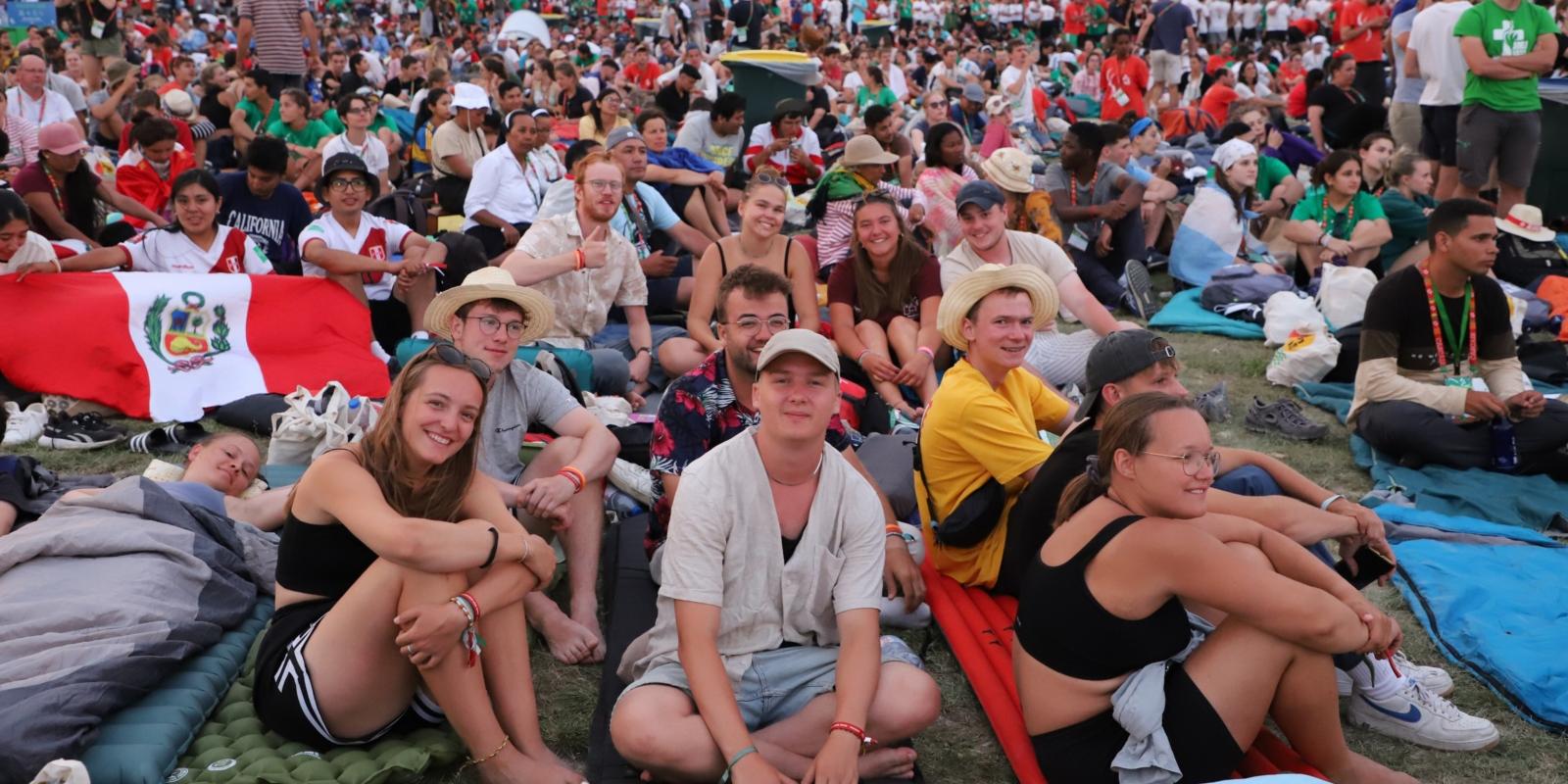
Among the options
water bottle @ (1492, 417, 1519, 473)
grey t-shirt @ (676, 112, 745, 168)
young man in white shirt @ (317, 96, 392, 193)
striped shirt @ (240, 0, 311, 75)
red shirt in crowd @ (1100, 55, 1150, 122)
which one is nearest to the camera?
water bottle @ (1492, 417, 1519, 473)

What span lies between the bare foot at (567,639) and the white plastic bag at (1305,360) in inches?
176

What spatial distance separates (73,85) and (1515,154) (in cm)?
1184

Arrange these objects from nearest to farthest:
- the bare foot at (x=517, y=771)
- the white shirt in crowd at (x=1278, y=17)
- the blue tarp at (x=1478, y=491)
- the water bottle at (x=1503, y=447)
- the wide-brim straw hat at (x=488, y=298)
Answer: the bare foot at (x=517, y=771)
the wide-brim straw hat at (x=488, y=298)
the blue tarp at (x=1478, y=491)
the water bottle at (x=1503, y=447)
the white shirt in crowd at (x=1278, y=17)

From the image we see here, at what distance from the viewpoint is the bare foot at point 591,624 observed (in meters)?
4.06

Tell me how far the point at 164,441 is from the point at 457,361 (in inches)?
122

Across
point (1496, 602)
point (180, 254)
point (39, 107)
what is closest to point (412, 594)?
point (1496, 602)

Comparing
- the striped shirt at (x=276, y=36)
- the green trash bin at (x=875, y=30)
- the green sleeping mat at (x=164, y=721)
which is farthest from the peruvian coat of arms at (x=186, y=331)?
the green trash bin at (x=875, y=30)

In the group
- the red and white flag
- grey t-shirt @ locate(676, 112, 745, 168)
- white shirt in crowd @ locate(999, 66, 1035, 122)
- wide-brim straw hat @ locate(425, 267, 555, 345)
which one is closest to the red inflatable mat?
wide-brim straw hat @ locate(425, 267, 555, 345)

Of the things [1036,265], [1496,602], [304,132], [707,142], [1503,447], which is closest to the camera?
[1496,602]

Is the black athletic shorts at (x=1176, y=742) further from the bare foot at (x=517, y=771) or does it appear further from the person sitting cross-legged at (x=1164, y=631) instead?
the bare foot at (x=517, y=771)

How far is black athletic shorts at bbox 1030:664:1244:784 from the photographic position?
3062mm

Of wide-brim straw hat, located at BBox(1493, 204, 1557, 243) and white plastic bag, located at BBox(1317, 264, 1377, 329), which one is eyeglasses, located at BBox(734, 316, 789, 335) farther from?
wide-brim straw hat, located at BBox(1493, 204, 1557, 243)

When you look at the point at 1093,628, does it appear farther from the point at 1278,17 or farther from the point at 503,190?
the point at 1278,17

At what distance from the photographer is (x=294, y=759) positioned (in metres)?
3.25
